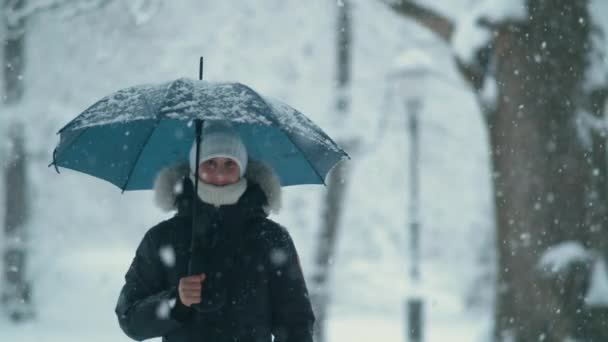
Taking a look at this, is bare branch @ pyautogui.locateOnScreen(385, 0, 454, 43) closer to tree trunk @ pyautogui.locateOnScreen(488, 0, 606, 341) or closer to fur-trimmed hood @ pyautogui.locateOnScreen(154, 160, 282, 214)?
tree trunk @ pyautogui.locateOnScreen(488, 0, 606, 341)

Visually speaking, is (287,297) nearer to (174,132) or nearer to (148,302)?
(148,302)

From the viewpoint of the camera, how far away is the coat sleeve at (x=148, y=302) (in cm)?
285

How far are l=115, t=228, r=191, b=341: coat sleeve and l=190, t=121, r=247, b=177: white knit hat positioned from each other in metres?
0.37

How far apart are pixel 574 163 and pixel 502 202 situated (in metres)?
0.71

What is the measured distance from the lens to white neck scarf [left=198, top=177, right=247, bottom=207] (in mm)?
3020

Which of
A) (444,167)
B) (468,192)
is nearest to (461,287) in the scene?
(468,192)

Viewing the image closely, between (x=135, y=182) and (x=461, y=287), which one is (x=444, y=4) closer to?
(x=135, y=182)

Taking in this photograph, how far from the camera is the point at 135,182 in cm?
366

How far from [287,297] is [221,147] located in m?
0.61

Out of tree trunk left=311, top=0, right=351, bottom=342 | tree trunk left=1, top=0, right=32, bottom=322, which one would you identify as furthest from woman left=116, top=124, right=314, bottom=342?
tree trunk left=1, top=0, right=32, bottom=322

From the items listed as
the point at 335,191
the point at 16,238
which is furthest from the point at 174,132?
the point at 16,238

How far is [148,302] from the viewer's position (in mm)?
2885

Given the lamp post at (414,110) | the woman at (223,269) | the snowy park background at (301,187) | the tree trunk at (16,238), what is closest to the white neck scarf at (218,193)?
the woman at (223,269)

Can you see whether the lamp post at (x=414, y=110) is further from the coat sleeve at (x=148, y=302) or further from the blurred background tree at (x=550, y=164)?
the coat sleeve at (x=148, y=302)
